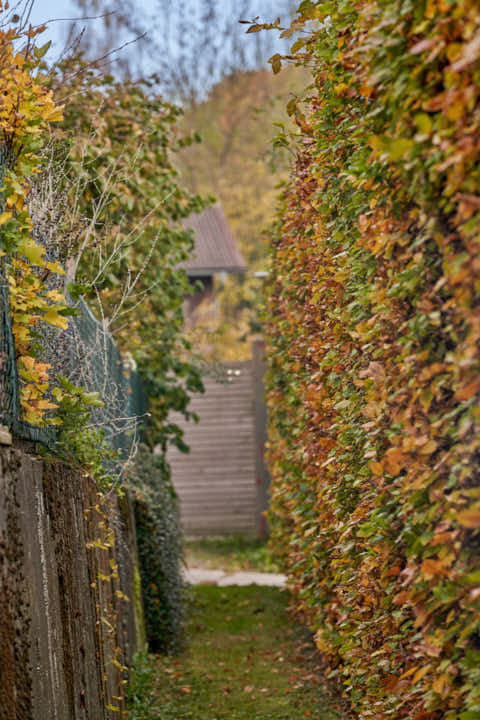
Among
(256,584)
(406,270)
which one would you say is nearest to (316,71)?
(406,270)

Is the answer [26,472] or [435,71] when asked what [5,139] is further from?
[435,71]

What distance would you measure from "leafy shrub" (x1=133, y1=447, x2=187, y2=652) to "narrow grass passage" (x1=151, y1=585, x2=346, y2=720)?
0.78 ft

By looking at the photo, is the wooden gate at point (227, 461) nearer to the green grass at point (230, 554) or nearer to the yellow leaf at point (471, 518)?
the green grass at point (230, 554)

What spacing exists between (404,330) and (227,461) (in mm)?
9117

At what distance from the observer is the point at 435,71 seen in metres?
2.12

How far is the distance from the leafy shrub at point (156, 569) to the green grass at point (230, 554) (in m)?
3.42

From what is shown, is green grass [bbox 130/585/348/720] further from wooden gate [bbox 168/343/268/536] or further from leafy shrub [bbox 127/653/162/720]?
wooden gate [bbox 168/343/268/536]

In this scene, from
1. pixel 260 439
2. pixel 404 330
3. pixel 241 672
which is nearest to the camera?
pixel 404 330

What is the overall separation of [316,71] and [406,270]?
163 centimetres

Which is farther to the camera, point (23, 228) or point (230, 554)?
point (230, 554)

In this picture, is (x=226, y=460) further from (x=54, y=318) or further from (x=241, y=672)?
(x=54, y=318)

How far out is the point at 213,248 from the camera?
802 inches

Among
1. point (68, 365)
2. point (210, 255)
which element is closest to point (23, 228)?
point (68, 365)

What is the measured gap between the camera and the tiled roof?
64.1 feet
